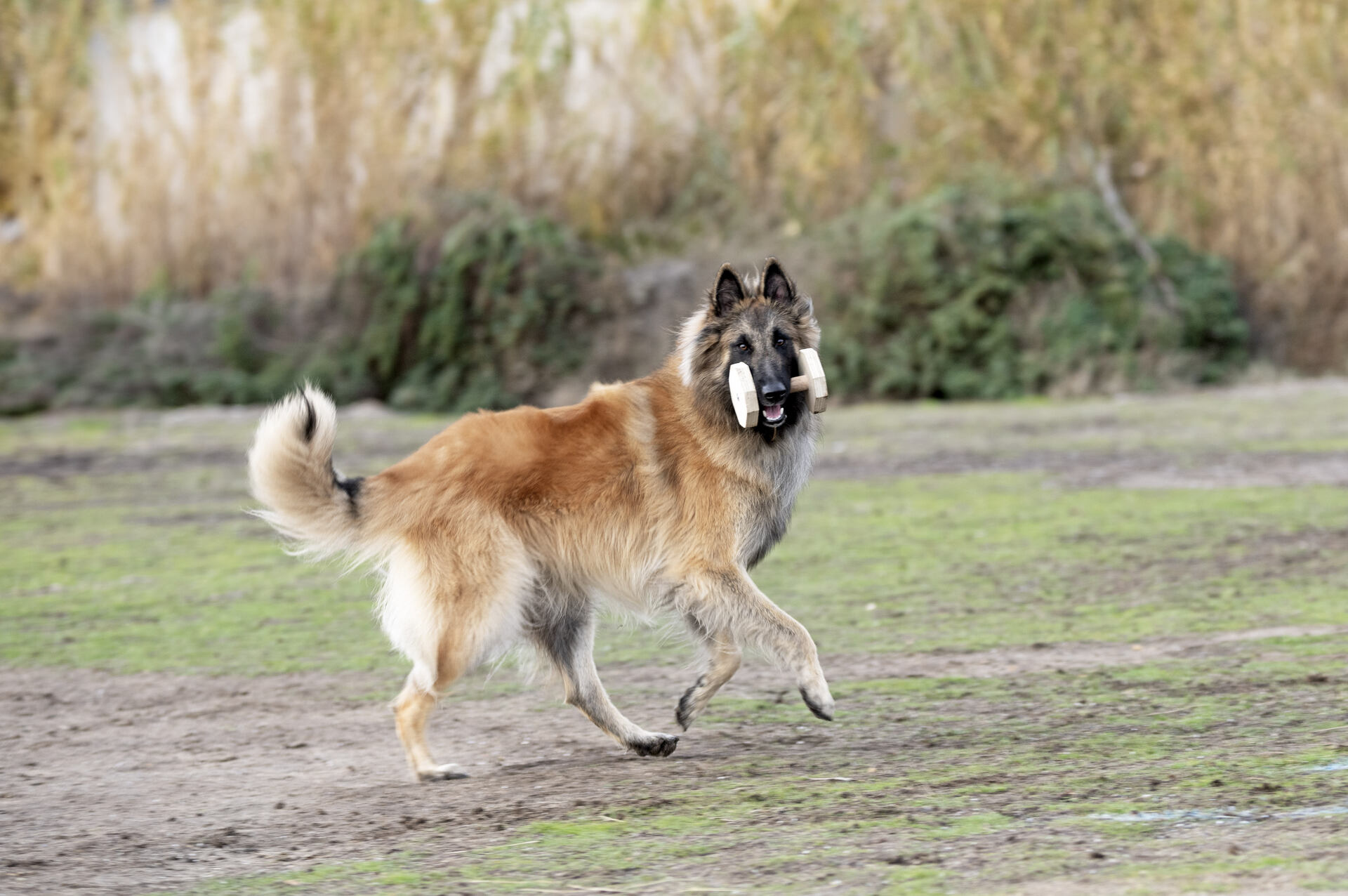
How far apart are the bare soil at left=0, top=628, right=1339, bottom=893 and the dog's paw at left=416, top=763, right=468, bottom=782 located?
56 millimetres

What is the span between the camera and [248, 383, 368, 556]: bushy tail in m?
5.71

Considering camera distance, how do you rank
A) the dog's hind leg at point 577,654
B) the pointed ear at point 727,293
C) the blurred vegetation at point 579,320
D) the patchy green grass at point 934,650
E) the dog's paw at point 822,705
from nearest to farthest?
the patchy green grass at point 934,650 < the dog's paw at point 822,705 < the dog's hind leg at point 577,654 < the pointed ear at point 727,293 < the blurred vegetation at point 579,320

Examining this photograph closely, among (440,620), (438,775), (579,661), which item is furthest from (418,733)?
(579,661)

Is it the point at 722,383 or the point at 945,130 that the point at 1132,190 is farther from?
the point at 722,383

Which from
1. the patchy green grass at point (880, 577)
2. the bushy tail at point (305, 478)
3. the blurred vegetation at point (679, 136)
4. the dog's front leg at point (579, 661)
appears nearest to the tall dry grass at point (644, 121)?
the blurred vegetation at point (679, 136)

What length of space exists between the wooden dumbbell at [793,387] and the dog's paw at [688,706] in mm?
996

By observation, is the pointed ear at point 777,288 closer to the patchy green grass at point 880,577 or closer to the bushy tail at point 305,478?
the patchy green grass at point 880,577

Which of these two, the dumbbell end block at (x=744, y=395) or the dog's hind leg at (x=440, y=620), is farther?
the dumbbell end block at (x=744, y=395)

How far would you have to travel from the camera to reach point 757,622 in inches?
228

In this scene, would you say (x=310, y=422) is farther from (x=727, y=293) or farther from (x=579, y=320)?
(x=579, y=320)

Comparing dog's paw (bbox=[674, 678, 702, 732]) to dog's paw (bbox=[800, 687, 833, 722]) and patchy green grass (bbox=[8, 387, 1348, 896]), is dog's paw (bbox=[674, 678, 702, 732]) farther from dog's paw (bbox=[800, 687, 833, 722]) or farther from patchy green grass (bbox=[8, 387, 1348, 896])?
dog's paw (bbox=[800, 687, 833, 722])

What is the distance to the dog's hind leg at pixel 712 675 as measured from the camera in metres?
5.94

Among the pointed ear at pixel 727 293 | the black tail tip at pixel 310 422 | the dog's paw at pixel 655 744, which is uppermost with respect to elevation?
the pointed ear at pixel 727 293

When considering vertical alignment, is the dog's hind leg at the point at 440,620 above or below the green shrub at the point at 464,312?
below
